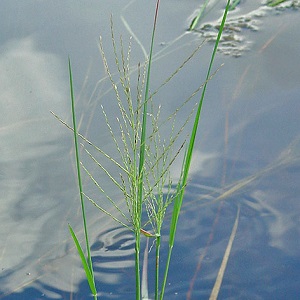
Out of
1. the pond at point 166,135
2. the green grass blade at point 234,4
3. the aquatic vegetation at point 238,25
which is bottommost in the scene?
the pond at point 166,135

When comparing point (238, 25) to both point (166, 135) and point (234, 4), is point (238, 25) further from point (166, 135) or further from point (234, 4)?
point (166, 135)

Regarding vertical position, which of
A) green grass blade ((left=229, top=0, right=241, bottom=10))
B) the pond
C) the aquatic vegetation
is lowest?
the pond

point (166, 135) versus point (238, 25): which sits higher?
point (238, 25)

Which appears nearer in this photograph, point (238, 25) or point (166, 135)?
point (166, 135)

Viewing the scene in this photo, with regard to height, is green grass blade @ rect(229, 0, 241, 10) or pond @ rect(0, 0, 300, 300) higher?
green grass blade @ rect(229, 0, 241, 10)

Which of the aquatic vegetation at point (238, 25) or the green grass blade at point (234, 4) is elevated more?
the green grass blade at point (234, 4)

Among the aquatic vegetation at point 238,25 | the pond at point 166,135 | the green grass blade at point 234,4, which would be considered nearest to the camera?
the pond at point 166,135

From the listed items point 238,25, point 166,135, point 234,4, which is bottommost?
point 166,135

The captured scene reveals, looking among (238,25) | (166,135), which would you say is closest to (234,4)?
(238,25)
